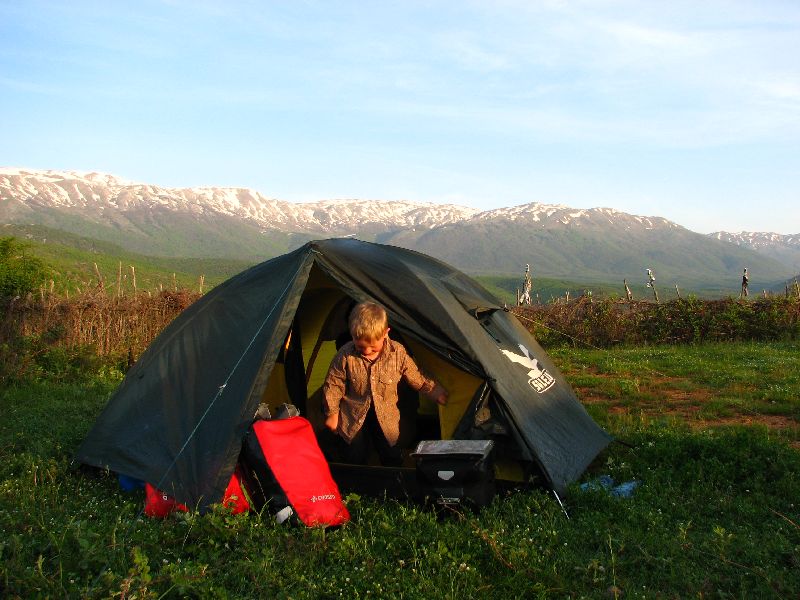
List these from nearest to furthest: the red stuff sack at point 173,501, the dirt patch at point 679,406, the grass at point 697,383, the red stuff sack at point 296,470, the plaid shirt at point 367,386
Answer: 1. the red stuff sack at point 296,470
2. the red stuff sack at point 173,501
3. the plaid shirt at point 367,386
4. the dirt patch at point 679,406
5. the grass at point 697,383

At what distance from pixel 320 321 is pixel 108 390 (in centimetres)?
470

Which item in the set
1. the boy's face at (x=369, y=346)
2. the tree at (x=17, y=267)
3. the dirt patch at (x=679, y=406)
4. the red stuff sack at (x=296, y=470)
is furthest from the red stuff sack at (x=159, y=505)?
the tree at (x=17, y=267)

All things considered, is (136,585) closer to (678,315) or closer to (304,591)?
(304,591)

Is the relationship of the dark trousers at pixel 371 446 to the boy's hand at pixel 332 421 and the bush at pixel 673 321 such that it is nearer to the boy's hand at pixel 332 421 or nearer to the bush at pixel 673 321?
the boy's hand at pixel 332 421

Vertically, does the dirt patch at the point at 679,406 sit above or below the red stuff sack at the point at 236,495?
below

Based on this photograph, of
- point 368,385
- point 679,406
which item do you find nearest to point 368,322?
point 368,385

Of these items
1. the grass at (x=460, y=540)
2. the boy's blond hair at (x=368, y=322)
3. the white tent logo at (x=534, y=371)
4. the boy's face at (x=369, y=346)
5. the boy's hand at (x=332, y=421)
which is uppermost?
the boy's blond hair at (x=368, y=322)

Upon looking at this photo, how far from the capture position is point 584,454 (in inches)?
263

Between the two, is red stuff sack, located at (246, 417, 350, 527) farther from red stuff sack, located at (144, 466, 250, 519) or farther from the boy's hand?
the boy's hand

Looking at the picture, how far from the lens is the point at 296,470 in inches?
216

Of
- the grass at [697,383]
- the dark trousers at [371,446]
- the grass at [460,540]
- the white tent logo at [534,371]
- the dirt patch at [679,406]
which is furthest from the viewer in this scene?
the grass at [697,383]

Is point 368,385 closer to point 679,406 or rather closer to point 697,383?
point 679,406

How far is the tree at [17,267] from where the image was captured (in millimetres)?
23797

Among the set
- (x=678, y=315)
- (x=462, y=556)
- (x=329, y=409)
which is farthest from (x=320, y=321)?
(x=678, y=315)
